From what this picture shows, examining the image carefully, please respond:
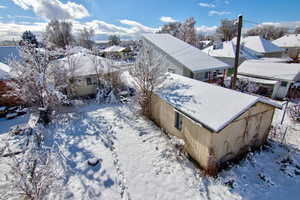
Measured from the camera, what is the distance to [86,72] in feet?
45.9

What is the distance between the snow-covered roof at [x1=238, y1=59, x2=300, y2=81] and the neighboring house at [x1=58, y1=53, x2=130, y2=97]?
12887 mm

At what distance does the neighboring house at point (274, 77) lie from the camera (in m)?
13.4

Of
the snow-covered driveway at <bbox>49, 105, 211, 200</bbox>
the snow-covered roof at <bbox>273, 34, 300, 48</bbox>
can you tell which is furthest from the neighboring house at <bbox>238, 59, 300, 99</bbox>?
the snow-covered roof at <bbox>273, 34, 300, 48</bbox>

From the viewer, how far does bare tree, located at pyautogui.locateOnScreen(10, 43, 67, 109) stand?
28.9 feet

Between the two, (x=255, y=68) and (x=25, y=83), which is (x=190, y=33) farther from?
(x=25, y=83)

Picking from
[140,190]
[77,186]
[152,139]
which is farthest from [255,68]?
[77,186]

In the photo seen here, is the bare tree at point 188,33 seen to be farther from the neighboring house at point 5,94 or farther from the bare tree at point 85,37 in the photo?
the bare tree at point 85,37

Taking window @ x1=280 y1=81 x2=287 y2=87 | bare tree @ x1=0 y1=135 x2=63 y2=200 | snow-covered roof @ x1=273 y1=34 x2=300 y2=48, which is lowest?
bare tree @ x1=0 y1=135 x2=63 y2=200

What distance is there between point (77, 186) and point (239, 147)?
664 centimetres

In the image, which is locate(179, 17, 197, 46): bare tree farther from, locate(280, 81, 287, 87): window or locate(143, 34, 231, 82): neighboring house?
locate(280, 81, 287, 87): window

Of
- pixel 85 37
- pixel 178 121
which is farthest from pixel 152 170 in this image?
pixel 85 37

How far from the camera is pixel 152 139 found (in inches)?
321

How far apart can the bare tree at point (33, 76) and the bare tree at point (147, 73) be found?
202 inches

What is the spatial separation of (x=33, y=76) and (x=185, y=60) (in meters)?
12.1
